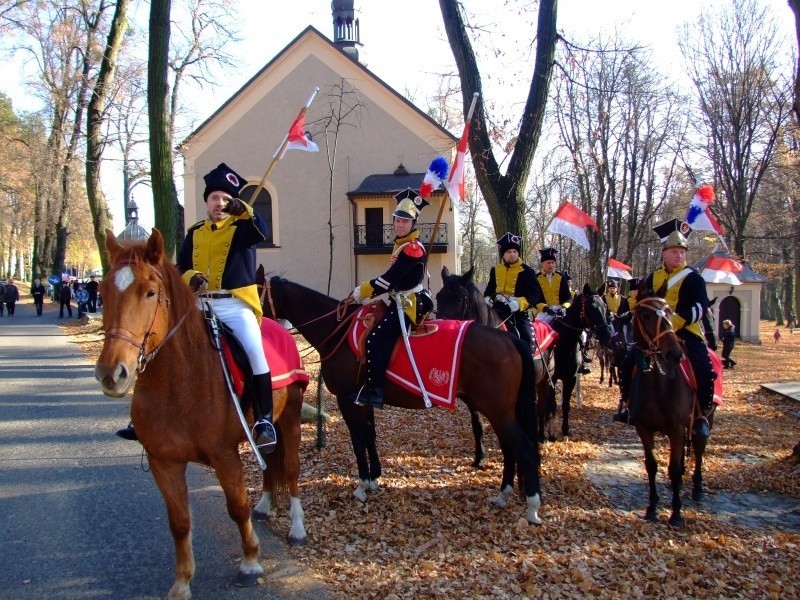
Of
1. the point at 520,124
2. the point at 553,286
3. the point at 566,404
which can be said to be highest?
the point at 520,124

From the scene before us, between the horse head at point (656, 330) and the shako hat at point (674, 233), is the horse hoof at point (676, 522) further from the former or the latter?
the shako hat at point (674, 233)

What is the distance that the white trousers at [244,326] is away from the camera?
4453mm

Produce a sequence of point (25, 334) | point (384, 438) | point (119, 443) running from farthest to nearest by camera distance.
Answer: point (25, 334) → point (384, 438) → point (119, 443)

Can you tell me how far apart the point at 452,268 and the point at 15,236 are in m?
48.1

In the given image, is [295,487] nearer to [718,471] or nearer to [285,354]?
[285,354]

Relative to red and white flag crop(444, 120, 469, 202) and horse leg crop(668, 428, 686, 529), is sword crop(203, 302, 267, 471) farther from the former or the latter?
horse leg crop(668, 428, 686, 529)

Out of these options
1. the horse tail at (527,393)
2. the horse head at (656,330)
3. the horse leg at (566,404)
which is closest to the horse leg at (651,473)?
the horse head at (656,330)

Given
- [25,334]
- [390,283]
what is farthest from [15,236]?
[390,283]

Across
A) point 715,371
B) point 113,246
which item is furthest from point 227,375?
point 715,371

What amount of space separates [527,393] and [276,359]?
2.55m

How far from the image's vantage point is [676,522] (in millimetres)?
5617

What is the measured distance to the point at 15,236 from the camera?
5628 centimetres

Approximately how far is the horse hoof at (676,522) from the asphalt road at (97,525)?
3.30 metres

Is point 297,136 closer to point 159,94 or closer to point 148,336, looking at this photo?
point 148,336
